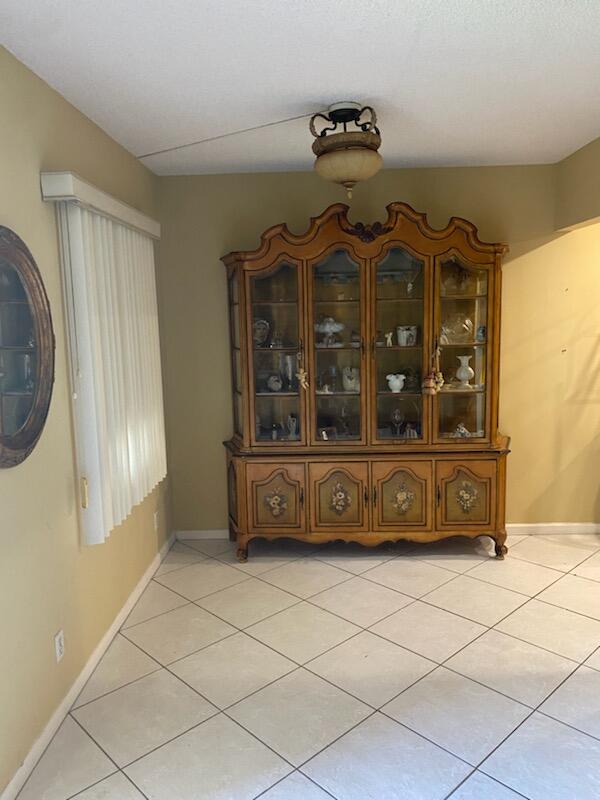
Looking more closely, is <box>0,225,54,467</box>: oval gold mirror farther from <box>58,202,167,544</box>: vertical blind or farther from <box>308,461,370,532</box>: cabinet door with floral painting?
<box>308,461,370,532</box>: cabinet door with floral painting

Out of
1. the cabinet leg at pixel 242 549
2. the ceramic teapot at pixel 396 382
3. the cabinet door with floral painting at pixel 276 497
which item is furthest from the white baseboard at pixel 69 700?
the ceramic teapot at pixel 396 382

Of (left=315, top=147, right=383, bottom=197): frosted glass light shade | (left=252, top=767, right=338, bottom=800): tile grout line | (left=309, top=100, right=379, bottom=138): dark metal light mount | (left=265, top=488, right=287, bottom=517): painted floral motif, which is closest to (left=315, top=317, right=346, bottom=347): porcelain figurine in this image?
(left=265, top=488, right=287, bottom=517): painted floral motif

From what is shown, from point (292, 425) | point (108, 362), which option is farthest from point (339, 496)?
point (108, 362)

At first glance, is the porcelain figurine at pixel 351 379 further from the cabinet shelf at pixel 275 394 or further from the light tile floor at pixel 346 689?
the light tile floor at pixel 346 689

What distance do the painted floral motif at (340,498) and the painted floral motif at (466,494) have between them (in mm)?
687

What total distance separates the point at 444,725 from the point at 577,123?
2.84 m

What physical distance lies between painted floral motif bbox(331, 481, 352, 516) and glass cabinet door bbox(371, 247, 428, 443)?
0.38 m

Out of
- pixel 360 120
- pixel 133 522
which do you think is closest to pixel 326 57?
pixel 360 120

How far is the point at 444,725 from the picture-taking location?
2.30 metres

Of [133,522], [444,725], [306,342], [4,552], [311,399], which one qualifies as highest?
[306,342]

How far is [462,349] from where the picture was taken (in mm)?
3859

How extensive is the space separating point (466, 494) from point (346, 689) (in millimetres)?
1666

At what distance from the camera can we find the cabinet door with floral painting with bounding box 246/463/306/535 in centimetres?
382

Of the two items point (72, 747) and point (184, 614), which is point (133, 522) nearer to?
point (184, 614)
